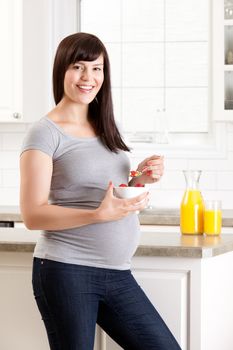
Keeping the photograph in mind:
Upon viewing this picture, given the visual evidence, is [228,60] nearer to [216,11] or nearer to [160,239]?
[216,11]

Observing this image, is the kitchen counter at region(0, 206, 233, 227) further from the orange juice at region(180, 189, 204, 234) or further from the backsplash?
the orange juice at region(180, 189, 204, 234)

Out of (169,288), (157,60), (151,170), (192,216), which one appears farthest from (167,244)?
(157,60)

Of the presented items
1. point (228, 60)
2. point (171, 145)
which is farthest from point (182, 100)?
point (228, 60)

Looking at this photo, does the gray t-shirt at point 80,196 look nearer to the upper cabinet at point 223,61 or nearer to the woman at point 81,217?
the woman at point 81,217

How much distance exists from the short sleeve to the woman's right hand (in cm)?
22

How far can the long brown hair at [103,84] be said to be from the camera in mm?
2496

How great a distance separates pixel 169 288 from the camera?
2.84 m

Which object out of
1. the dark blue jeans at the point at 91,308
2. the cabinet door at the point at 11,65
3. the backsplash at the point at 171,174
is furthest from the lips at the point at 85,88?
the backsplash at the point at 171,174

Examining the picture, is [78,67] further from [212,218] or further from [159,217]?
[159,217]

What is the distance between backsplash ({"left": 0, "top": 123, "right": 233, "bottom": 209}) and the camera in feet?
17.4

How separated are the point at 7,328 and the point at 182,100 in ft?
9.47

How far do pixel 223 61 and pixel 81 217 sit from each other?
2.80 meters

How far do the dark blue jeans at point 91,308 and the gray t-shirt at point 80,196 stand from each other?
0.03 metres

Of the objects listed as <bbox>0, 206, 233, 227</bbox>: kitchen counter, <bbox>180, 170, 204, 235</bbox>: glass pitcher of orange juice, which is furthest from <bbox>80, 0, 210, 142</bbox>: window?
<bbox>180, 170, 204, 235</bbox>: glass pitcher of orange juice
